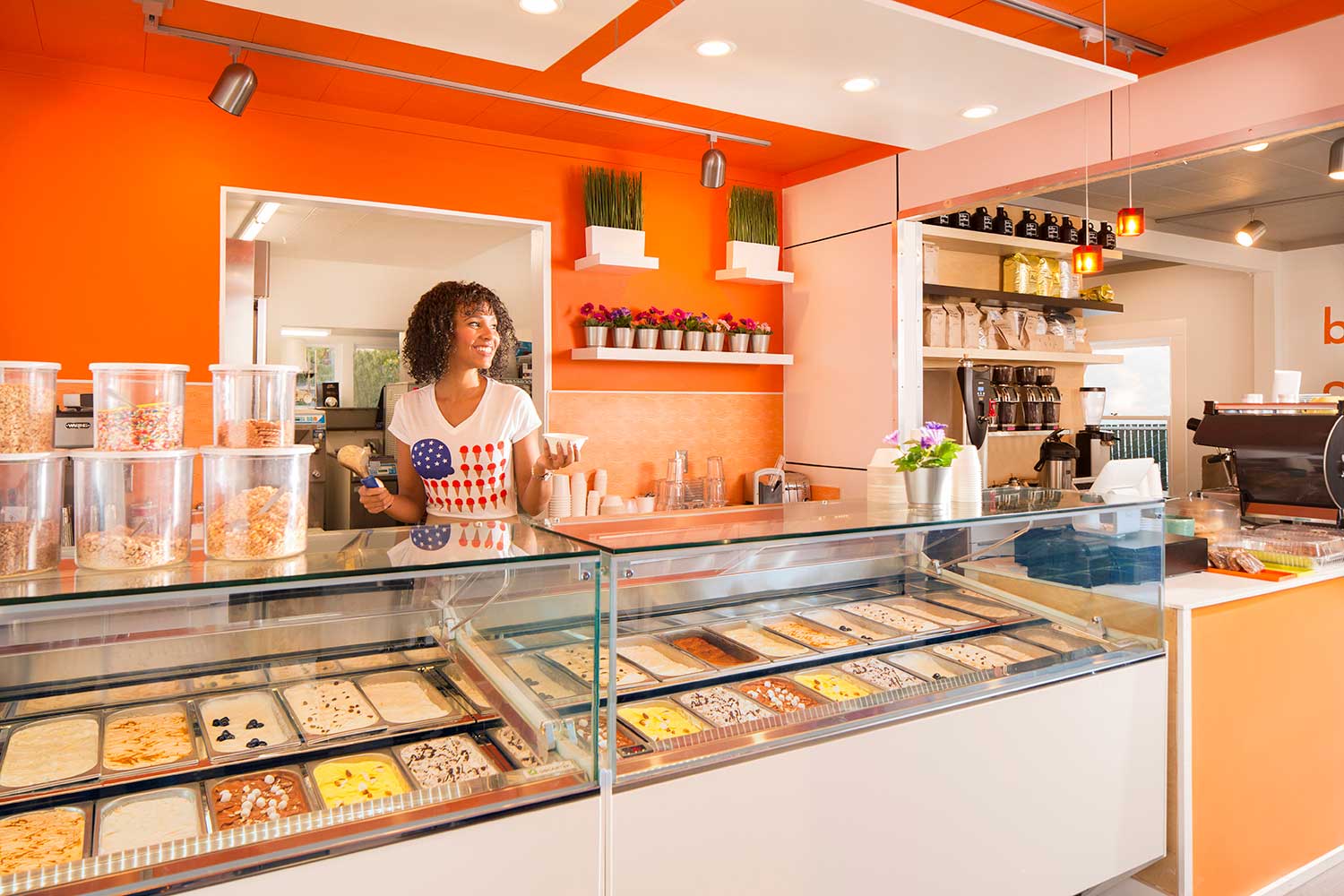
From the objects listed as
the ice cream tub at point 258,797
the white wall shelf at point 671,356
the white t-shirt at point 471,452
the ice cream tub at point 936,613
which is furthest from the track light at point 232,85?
the ice cream tub at point 936,613

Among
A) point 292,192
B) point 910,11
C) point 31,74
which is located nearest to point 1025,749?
point 910,11

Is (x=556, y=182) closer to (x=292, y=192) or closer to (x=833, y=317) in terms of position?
(x=292, y=192)

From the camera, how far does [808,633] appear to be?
7.63 ft

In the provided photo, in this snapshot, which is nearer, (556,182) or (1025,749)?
(1025,749)

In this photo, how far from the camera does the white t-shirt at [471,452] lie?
9.44ft

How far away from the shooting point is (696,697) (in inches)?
76.6

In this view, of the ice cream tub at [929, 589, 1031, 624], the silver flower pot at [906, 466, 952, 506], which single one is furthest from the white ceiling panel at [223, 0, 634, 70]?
the ice cream tub at [929, 589, 1031, 624]

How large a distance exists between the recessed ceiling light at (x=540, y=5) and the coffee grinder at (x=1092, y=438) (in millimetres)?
4229

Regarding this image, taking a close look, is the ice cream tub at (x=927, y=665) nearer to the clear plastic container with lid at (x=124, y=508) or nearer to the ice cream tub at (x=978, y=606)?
the ice cream tub at (x=978, y=606)

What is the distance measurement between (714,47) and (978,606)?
5.57ft

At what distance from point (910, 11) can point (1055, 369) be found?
384 cm

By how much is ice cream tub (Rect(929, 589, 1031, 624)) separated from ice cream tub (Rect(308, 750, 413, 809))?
5.49 feet

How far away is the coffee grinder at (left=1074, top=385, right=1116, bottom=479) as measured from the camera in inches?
200

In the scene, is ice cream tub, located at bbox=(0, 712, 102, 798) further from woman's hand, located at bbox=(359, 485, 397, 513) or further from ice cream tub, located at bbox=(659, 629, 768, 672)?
ice cream tub, located at bbox=(659, 629, 768, 672)
